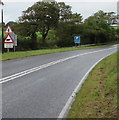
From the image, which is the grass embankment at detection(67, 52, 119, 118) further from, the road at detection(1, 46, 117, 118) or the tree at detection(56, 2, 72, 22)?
the tree at detection(56, 2, 72, 22)

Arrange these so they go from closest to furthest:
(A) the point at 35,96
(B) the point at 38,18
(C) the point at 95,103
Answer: (C) the point at 95,103
(A) the point at 35,96
(B) the point at 38,18

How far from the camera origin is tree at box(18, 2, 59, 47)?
45.5m

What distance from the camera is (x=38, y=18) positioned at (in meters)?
46.5

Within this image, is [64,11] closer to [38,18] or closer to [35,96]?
[38,18]

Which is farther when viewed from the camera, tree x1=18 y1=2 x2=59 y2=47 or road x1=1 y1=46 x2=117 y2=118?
tree x1=18 y1=2 x2=59 y2=47

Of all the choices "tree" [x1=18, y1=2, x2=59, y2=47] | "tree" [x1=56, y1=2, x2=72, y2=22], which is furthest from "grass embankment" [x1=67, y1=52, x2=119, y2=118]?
"tree" [x1=56, y1=2, x2=72, y2=22]

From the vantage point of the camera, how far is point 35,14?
46219mm

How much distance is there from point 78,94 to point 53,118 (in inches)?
94.5

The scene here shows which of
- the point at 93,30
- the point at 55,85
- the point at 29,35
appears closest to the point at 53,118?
the point at 55,85

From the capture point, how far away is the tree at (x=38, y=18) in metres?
45.5

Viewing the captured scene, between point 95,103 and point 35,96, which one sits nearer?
point 95,103

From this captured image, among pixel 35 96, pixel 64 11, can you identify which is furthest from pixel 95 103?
pixel 64 11

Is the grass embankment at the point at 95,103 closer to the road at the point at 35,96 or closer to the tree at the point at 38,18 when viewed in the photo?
the road at the point at 35,96

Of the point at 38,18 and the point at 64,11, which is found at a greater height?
the point at 64,11
